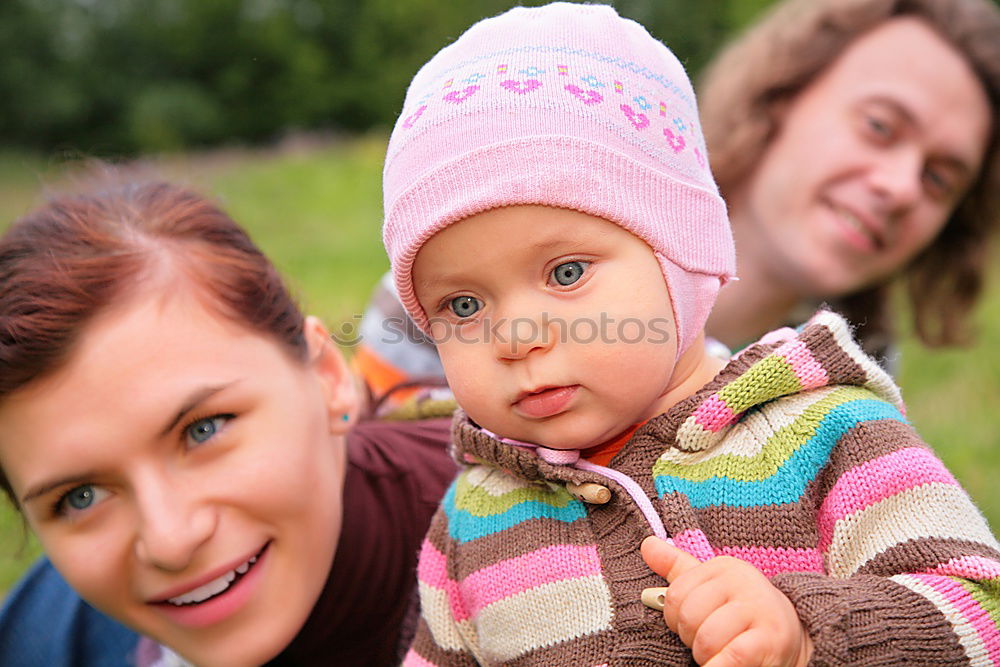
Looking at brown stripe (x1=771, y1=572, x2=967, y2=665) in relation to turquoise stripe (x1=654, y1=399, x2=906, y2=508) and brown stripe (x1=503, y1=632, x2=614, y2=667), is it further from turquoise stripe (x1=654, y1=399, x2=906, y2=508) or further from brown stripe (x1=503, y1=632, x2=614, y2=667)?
brown stripe (x1=503, y1=632, x2=614, y2=667)

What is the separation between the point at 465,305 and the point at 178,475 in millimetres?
698

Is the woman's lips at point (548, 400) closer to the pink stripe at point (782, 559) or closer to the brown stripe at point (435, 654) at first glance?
the pink stripe at point (782, 559)

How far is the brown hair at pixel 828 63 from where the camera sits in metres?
3.43

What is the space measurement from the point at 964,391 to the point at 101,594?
4.30 m

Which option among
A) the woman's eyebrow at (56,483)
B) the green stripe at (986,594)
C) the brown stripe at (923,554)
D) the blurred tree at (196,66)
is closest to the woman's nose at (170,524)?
the woman's eyebrow at (56,483)

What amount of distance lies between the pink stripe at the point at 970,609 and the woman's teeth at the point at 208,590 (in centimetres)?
128

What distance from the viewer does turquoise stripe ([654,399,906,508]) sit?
5.26 feet

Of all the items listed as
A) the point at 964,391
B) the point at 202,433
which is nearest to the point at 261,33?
the point at 964,391

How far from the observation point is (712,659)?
1411mm

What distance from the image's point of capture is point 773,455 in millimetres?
1627

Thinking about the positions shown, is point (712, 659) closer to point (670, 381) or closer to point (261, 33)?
point (670, 381)

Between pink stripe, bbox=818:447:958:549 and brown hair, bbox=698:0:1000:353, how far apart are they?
87.0 inches

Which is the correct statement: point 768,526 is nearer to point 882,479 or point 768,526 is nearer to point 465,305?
point 882,479

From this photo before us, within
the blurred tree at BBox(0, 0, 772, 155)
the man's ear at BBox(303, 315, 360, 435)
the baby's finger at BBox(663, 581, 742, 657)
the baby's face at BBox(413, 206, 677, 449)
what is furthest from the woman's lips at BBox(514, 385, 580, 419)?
the blurred tree at BBox(0, 0, 772, 155)
